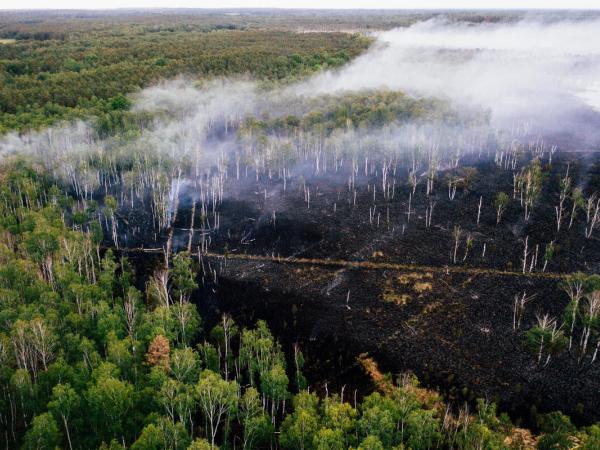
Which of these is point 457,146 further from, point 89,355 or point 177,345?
point 89,355

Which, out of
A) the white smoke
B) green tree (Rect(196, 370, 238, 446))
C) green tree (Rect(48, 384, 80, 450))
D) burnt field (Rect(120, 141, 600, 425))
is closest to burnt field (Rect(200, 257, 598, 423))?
burnt field (Rect(120, 141, 600, 425))

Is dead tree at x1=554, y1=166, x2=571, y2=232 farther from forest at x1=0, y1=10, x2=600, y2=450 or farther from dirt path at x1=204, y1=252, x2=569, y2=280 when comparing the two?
dirt path at x1=204, y1=252, x2=569, y2=280

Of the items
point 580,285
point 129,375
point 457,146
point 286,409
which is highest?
point 457,146

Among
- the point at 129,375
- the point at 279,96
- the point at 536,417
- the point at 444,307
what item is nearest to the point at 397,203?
the point at 444,307

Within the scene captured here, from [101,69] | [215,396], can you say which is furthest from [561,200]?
[101,69]

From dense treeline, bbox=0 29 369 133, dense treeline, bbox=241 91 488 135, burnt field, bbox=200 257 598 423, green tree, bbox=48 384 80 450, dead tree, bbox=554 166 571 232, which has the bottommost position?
burnt field, bbox=200 257 598 423

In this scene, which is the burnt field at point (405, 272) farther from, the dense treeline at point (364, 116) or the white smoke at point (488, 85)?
the white smoke at point (488, 85)

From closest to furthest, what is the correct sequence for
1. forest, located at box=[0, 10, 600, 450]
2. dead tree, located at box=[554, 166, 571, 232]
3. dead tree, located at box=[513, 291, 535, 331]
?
forest, located at box=[0, 10, 600, 450], dead tree, located at box=[513, 291, 535, 331], dead tree, located at box=[554, 166, 571, 232]
